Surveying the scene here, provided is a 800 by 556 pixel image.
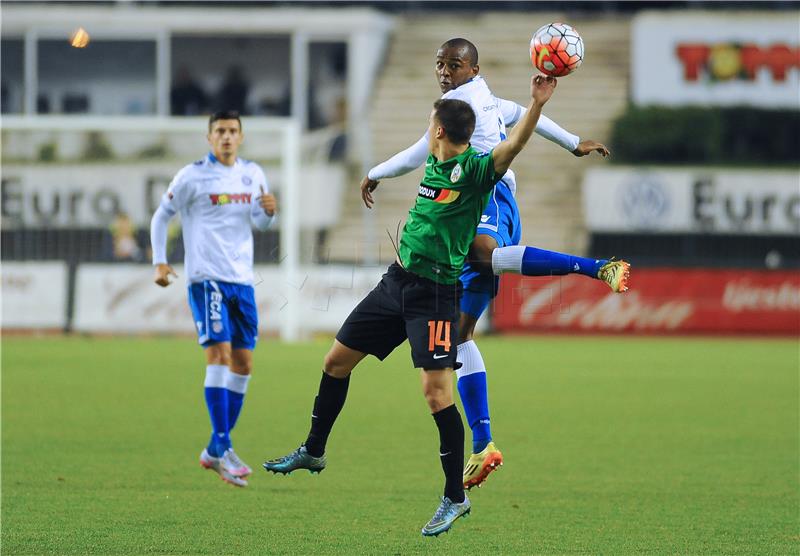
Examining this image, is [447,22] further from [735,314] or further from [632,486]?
[632,486]

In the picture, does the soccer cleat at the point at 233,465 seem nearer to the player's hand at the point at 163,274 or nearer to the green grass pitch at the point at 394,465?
the green grass pitch at the point at 394,465

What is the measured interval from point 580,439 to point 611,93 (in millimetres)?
21417

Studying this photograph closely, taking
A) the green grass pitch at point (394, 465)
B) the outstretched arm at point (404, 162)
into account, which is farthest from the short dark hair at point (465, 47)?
the green grass pitch at point (394, 465)

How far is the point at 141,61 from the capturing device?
36.8 metres

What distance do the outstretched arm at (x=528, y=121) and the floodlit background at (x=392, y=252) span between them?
6.95ft

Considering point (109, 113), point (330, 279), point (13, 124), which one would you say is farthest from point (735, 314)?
point (109, 113)

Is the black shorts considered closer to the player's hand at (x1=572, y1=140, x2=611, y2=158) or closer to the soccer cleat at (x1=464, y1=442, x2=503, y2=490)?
the soccer cleat at (x1=464, y1=442, x2=503, y2=490)

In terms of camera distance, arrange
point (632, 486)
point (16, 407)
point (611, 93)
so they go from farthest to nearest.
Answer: point (611, 93), point (16, 407), point (632, 486)

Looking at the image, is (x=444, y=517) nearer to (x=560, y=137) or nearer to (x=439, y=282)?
(x=439, y=282)

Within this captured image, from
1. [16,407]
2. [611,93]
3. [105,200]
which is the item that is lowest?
[16,407]

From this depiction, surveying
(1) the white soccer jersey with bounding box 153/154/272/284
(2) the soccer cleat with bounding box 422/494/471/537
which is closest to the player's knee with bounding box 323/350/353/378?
(2) the soccer cleat with bounding box 422/494/471/537

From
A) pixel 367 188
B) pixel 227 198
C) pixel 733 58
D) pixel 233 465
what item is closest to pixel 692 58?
pixel 733 58

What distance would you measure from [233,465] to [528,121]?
3.98m

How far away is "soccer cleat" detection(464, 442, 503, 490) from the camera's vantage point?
846 cm
